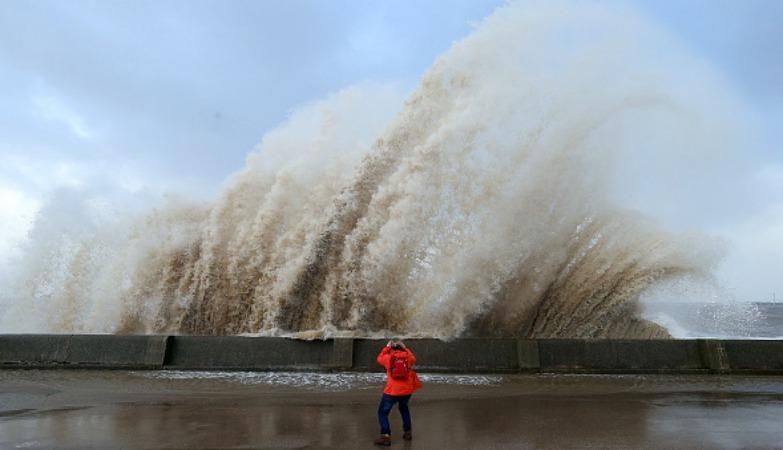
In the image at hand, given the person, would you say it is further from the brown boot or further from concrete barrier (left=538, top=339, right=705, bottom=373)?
concrete barrier (left=538, top=339, right=705, bottom=373)

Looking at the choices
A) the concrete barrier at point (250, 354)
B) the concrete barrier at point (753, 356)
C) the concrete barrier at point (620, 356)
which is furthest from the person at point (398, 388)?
the concrete barrier at point (753, 356)

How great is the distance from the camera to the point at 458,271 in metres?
10.8

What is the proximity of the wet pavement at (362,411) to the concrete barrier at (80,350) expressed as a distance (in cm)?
30

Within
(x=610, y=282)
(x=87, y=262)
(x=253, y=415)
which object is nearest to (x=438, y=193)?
(x=610, y=282)

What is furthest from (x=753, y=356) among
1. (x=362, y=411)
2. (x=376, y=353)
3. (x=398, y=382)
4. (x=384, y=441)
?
(x=384, y=441)

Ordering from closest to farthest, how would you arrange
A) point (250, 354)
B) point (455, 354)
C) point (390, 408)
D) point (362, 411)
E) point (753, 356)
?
point (390, 408) < point (362, 411) < point (753, 356) < point (455, 354) < point (250, 354)

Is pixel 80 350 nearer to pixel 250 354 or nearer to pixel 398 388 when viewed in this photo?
pixel 250 354

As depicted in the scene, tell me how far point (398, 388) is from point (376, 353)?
3.85m

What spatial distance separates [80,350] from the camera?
9.29m

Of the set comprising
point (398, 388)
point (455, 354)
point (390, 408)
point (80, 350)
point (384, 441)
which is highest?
point (455, 354)

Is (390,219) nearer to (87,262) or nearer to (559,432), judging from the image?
(559,432)

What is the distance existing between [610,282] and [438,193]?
3.64m

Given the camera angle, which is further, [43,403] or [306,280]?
[306,280]

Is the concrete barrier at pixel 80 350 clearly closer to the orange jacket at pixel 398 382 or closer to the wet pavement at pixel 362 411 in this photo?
the wet pavement at pixel 362 411
